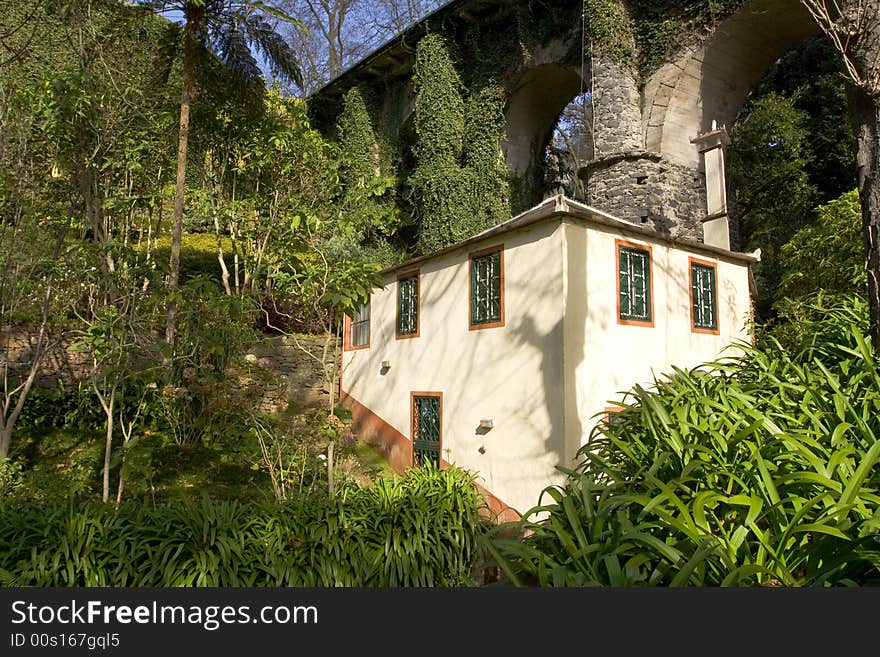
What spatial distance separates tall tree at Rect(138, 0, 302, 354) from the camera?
8531 millimetres

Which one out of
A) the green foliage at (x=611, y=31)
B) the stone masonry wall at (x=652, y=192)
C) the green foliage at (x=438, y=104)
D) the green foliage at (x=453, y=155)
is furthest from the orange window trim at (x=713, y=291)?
the green foliage at (x=438, y=104)

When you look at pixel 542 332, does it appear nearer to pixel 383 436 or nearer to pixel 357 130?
pixel 383 436

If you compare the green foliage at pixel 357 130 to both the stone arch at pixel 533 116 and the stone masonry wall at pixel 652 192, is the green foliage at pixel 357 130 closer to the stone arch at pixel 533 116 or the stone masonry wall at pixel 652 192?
the stone arch at pixel 533 116

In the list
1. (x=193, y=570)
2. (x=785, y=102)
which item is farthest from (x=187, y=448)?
(x=785, y=102)

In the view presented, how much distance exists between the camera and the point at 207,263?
14.9m

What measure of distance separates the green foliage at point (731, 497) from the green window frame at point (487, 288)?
15.9 feet

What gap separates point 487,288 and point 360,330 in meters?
4.66

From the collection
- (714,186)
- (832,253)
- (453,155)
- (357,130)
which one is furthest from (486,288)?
(357,130)

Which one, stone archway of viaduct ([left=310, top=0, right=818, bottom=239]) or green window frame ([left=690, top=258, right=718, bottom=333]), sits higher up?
stone archway of viaduct ([left=310, top=0, right=818, bottom=239])

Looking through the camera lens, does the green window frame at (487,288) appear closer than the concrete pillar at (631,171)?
Yes

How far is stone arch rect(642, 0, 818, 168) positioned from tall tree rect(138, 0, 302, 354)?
833cm

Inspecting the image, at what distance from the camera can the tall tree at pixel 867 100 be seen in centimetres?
319

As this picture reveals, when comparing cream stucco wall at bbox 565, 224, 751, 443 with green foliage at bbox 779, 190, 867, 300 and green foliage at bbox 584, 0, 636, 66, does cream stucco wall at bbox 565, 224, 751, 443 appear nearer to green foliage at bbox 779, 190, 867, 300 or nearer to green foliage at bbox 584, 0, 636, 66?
green foliage at bbox 779, 190, 867, 300

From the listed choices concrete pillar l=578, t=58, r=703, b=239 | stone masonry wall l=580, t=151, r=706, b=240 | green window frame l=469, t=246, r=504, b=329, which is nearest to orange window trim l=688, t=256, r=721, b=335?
green window frame l=469, t=246, r=504, b=329
